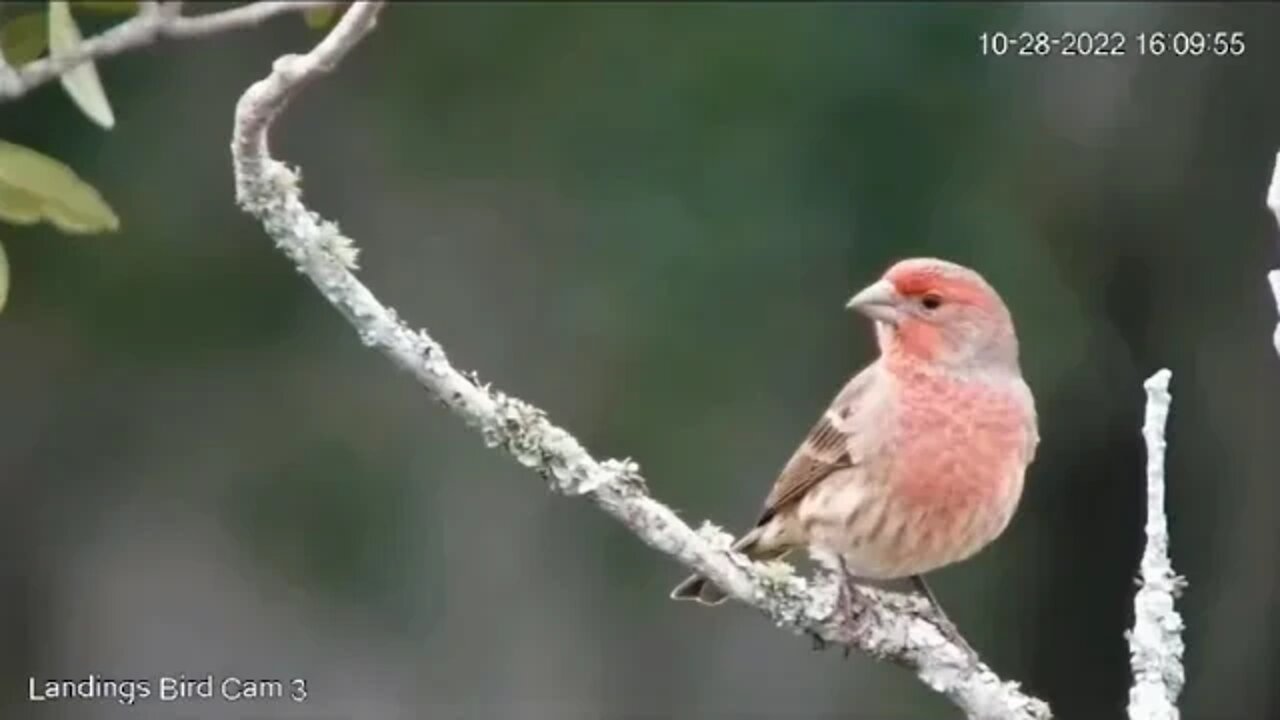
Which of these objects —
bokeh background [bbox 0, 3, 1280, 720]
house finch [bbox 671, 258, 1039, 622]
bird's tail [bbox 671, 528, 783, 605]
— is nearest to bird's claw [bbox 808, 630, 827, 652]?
bird's tail [bbox 671, 528, 783, 605]

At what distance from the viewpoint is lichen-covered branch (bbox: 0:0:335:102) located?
1.55 metres

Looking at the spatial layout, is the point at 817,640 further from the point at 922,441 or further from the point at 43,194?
the point at 43,194

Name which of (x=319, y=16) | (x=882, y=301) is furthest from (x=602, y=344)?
(x=319, y=16)

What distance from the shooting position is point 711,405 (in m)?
5.75

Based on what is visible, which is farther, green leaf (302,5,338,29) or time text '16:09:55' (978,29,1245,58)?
time text '16:09:55' (978,29,1245,58)

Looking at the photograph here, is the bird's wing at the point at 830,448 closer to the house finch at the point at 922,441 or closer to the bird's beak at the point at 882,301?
the house finch at the point at 922,441

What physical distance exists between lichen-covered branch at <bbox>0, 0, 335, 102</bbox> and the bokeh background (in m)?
3.83

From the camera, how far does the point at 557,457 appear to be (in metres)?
2.33

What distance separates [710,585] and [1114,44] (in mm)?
2643

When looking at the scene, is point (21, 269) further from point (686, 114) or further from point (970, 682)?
point (970, 682)

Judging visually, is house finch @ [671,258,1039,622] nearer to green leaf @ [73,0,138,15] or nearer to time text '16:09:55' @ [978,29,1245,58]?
green leaf @ [73,0,138,15]

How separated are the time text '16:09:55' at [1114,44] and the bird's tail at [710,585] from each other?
2034mm

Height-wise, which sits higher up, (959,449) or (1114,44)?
(1114,44)

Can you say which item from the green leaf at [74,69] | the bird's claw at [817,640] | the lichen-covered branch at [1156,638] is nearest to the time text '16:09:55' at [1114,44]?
the bird's claw at [817,640]
